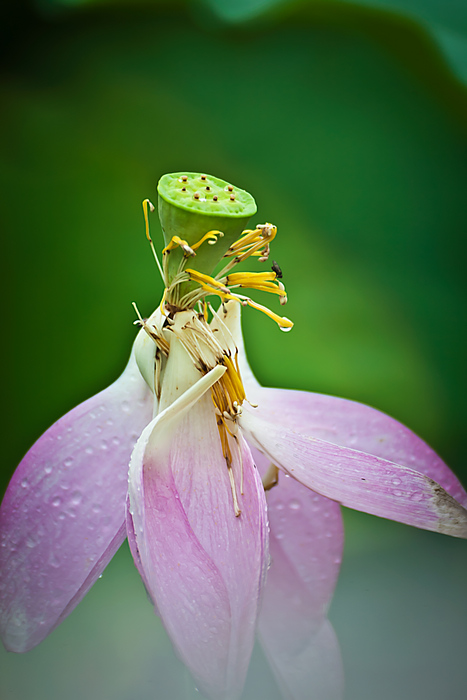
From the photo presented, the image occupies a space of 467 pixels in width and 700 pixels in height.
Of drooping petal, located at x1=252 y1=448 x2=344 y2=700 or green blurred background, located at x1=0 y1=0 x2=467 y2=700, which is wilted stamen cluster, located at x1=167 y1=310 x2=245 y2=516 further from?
green blurred background, located at x1=0 y1=0 x2=467 y2=700

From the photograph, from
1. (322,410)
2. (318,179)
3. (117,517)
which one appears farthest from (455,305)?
(117,517)

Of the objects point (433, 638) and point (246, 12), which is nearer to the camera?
point (433, 638)

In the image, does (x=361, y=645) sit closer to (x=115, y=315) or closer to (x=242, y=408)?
(x=242, y=408)

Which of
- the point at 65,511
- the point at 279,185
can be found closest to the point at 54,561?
the point at 65,511

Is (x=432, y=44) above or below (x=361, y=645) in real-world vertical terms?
above

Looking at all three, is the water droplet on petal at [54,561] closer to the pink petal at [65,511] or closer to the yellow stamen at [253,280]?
the pink petal at [65,511]


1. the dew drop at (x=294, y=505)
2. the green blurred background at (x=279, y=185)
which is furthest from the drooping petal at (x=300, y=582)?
the green blurred background at (x=279, y=185)

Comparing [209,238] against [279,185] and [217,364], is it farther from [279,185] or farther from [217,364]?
[279,185]
